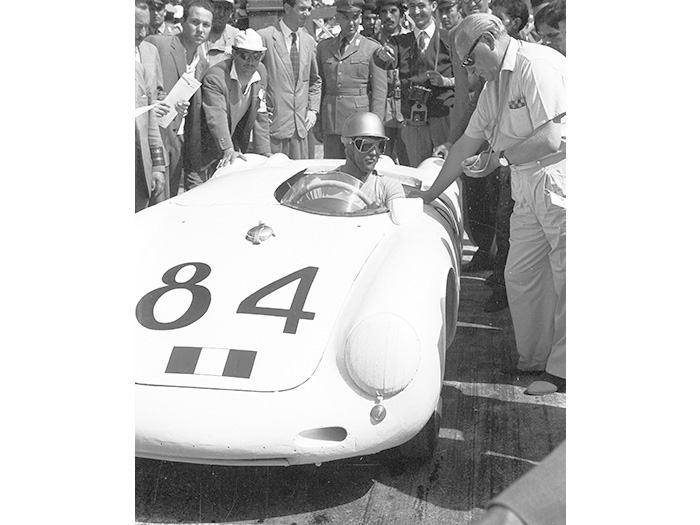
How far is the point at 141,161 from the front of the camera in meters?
3.29

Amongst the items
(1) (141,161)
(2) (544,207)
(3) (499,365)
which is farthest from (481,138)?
(1) (141,161)

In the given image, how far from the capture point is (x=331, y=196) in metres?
3.62

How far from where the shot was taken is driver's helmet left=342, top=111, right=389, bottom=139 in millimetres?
3725

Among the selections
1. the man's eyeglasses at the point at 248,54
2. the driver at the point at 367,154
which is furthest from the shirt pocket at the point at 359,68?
the driver at the point at 367,154

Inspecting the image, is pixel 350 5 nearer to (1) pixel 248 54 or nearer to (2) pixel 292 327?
(1) pixel 248 54

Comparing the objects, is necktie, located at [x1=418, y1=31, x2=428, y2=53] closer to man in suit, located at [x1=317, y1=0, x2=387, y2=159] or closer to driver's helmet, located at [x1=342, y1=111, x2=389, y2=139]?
man in suit, located at [x1=317, y1=0, x2=387, y2=159]

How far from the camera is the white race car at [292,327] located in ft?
8.54

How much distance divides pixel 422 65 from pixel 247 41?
1.33 meters

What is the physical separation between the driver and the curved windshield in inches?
2.3

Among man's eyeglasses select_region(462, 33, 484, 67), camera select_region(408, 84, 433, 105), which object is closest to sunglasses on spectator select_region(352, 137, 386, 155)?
man's eyeglasses select_region(462, 33, 484, 67)

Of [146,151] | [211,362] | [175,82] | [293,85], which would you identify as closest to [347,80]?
[293,85]

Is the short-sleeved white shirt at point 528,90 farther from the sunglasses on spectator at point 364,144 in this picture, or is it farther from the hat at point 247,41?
the hat at point 247,41
